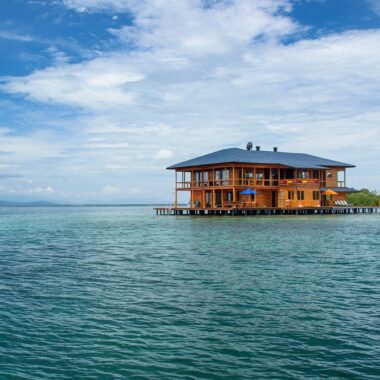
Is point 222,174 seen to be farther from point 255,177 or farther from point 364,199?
point 364,199

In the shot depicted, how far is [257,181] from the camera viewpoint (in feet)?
186

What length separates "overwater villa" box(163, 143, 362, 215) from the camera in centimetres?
5472

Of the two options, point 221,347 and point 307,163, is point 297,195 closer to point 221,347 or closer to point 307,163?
point 307,163

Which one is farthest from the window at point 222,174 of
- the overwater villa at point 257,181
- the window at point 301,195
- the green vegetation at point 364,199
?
the green vegetation at point 364,199

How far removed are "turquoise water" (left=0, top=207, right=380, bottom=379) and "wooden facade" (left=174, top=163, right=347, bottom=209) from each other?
34.7 metres

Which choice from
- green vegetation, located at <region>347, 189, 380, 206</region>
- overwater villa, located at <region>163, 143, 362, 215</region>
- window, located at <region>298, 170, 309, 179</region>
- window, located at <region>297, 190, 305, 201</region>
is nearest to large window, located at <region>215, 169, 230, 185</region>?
overwater villa, located at <region>163, 143, 362, 215</region>

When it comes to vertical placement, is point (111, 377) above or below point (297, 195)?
below

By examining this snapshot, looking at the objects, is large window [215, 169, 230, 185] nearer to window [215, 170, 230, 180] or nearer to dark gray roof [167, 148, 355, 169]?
window [215, 170, 230, 180]

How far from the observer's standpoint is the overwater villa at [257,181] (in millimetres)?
54719

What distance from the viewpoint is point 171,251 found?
76.1 ft

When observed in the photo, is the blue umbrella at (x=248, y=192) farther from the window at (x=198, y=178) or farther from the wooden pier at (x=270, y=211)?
the window at (x=198, y=178)

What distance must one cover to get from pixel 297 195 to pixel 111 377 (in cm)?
5110

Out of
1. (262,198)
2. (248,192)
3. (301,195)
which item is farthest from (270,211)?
(248,192)

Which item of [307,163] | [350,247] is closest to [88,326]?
[350,247]
